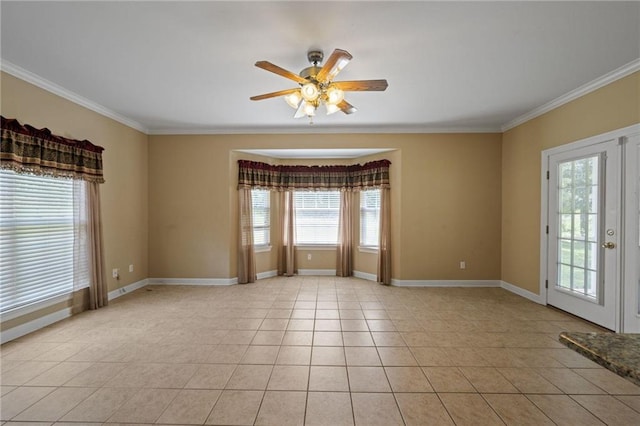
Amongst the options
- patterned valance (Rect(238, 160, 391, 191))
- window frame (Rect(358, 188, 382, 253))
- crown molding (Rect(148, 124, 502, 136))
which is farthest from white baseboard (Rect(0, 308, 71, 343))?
window frame (Rect(358, 188, 382, 253))

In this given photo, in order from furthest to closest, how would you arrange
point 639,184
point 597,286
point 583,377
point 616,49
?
1. point 597,286
2. point 639,184
3. point 616,49
4. point 583,377

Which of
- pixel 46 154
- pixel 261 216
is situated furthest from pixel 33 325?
pixel 261 216

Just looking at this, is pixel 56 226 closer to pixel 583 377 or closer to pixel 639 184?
pixel 583 377

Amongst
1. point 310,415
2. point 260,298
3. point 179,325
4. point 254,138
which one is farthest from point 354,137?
point 310,415

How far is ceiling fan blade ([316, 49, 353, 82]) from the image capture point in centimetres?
198

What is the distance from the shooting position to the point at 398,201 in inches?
194

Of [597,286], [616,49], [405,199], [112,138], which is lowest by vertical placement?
[597,286]

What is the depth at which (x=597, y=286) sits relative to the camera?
3170mm

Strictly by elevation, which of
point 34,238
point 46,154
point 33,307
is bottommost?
point 33,307

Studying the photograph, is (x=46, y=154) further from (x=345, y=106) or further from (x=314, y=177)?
(x=314, y=177)

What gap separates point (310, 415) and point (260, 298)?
8.26 feet

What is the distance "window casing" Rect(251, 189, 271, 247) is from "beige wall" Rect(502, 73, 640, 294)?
4.18 meters

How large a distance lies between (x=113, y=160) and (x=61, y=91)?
1101 mm

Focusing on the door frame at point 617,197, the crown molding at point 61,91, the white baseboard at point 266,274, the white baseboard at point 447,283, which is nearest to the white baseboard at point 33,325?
the crown molding at point 61,91
